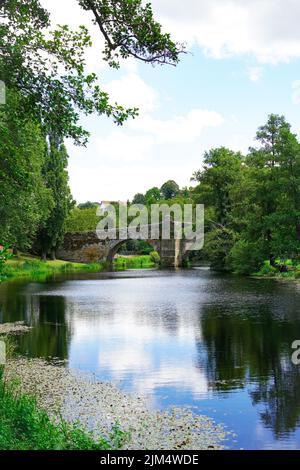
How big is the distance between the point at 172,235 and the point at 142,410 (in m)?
58.0

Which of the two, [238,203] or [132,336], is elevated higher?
[238,203]

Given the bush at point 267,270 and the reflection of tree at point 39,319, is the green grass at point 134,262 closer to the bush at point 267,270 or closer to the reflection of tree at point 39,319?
the bush at point 267,270

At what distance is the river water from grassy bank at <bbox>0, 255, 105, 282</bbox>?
59.6 ft

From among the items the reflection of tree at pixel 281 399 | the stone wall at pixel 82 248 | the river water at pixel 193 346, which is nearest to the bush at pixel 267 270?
the river water at pixel 193 346

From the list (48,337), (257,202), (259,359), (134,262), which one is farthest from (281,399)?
(134,262)

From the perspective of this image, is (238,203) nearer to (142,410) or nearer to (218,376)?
(218,376)

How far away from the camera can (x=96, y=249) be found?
227 feet

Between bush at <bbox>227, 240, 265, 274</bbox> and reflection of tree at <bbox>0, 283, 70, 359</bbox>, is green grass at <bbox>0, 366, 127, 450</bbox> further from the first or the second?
bush at <bbox>227, 240, 265, 274</bbox>

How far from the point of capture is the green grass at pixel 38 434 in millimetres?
7027

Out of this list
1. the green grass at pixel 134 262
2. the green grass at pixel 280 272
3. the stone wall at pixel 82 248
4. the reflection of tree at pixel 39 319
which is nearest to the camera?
the reflection of tree at pixel 39 319

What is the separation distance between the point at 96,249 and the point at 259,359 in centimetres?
5664

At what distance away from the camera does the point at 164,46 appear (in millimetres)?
9398

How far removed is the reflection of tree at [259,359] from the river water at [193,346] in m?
0.02
